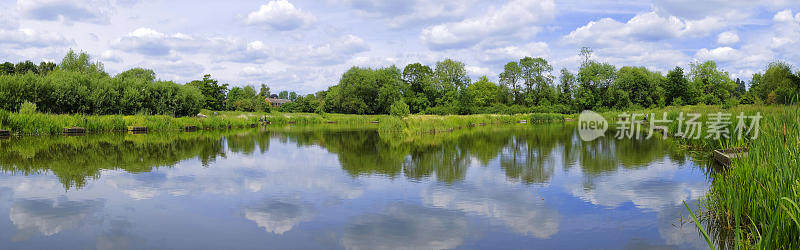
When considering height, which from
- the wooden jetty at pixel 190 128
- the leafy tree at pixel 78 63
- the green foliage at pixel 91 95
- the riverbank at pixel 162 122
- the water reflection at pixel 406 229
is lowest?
the water reflection at pixel 406 229

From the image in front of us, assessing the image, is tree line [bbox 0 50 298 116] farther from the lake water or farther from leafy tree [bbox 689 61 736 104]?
leafy tree [bbox 689 61 736 104]

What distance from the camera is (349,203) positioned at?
285 inches

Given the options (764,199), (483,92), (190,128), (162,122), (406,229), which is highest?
(483,92)

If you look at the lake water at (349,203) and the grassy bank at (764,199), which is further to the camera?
the lake water at (349,203)

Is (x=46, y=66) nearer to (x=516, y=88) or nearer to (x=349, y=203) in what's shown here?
(x=516, y=88)

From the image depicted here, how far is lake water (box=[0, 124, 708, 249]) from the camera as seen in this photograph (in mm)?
5340

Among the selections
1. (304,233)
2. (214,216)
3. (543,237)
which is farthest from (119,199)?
(543,237)

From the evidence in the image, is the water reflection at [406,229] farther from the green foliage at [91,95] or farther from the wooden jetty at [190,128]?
the green foliage at [91,95]

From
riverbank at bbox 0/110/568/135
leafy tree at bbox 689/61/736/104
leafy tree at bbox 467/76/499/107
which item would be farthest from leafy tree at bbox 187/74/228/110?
leafy tree at bbox 689/61/736/104

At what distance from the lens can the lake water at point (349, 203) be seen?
534cm

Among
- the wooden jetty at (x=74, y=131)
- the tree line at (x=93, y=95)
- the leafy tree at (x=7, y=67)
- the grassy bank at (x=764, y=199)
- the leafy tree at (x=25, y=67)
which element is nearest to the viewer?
the grassy bank at (x=764, y=199)

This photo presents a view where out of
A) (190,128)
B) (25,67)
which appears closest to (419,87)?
(190,128)

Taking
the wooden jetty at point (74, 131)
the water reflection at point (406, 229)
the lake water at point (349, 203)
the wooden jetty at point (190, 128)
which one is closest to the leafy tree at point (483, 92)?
the wooden jetty at point (190, 128)

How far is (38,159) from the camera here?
1251cm
